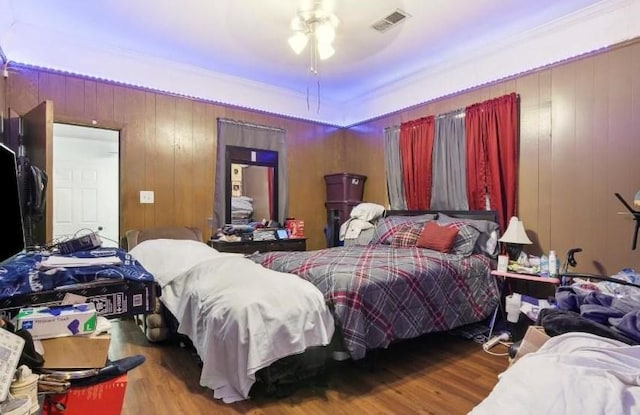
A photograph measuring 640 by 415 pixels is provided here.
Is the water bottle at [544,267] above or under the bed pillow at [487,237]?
under

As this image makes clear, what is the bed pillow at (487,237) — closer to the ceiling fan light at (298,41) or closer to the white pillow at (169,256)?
the ceiling fan light at (298,41)

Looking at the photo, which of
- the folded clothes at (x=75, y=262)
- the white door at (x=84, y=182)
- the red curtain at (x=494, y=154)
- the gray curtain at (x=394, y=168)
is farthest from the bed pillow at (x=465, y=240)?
the white door at (x=84, y=182)

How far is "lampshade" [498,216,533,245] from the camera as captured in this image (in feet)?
9.72

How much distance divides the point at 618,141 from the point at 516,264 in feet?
3.99

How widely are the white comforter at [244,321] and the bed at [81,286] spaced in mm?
548

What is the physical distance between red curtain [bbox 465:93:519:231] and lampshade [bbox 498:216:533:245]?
265mm

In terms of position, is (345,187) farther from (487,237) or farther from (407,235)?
(487,237)

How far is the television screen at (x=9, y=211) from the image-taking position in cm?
130

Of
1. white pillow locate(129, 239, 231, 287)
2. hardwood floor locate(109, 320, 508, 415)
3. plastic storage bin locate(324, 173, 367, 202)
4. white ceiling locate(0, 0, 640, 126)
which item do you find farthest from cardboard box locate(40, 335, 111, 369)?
plastic storage bin locate(324, 173, 367, 202)

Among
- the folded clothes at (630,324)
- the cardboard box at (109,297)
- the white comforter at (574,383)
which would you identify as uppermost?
the cardboard box at (109,297)

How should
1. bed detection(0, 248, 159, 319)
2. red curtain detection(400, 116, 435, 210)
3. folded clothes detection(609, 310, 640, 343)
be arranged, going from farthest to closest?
red curtain detection(400, 116, 435, 210), folded clothes detection(609, 310, 640, 343), bed detection(0, 248, 159, 319)

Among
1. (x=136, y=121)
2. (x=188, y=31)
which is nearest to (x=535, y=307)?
(x=188, y=31)

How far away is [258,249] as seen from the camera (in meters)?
4.07

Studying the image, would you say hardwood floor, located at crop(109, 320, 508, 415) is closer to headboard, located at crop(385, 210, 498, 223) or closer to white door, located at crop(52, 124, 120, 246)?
headboard, located at crop(385, 210, 498, 223)
